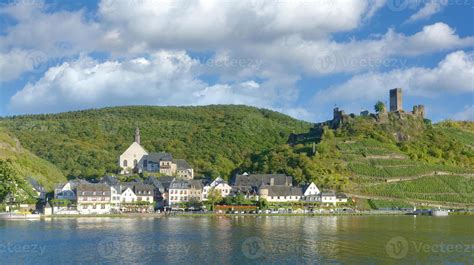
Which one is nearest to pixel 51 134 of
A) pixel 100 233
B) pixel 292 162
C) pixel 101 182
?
pixel 101 182

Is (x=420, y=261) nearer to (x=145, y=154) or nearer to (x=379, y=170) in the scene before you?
(x=379, y=170)

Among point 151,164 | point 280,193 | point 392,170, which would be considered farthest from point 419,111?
point 151,164

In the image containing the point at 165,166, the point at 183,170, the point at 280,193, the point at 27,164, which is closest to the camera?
the point at 280,193

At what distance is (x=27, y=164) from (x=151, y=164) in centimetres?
2447

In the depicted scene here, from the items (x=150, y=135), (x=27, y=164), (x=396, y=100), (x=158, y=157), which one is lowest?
(x=27, y=164)

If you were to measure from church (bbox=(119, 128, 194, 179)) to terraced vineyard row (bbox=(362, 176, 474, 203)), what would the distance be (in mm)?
38207

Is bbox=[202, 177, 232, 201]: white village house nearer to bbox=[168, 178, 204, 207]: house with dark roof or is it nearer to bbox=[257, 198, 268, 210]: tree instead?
bbox=[168, 178, 204, 207]: house with dark roof

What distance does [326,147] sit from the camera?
4830 inches

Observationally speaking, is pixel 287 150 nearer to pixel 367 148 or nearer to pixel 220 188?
pixel 367 148

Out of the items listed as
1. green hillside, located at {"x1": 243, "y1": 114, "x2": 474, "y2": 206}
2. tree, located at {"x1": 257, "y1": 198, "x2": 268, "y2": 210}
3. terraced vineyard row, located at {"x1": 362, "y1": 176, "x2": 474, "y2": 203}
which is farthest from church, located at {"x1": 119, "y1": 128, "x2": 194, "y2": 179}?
terraced vineyard row, located at {"x1": 362, "y1": 176, "x2": 474, "y2": 203}

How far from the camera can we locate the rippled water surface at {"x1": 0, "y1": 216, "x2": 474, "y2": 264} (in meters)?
44.5

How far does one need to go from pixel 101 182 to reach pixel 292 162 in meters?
38.1

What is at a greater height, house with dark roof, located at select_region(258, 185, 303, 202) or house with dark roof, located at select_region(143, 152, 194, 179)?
house with dark roof, located at select_region(143, 152, 194, 179)

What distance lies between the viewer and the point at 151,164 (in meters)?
122
